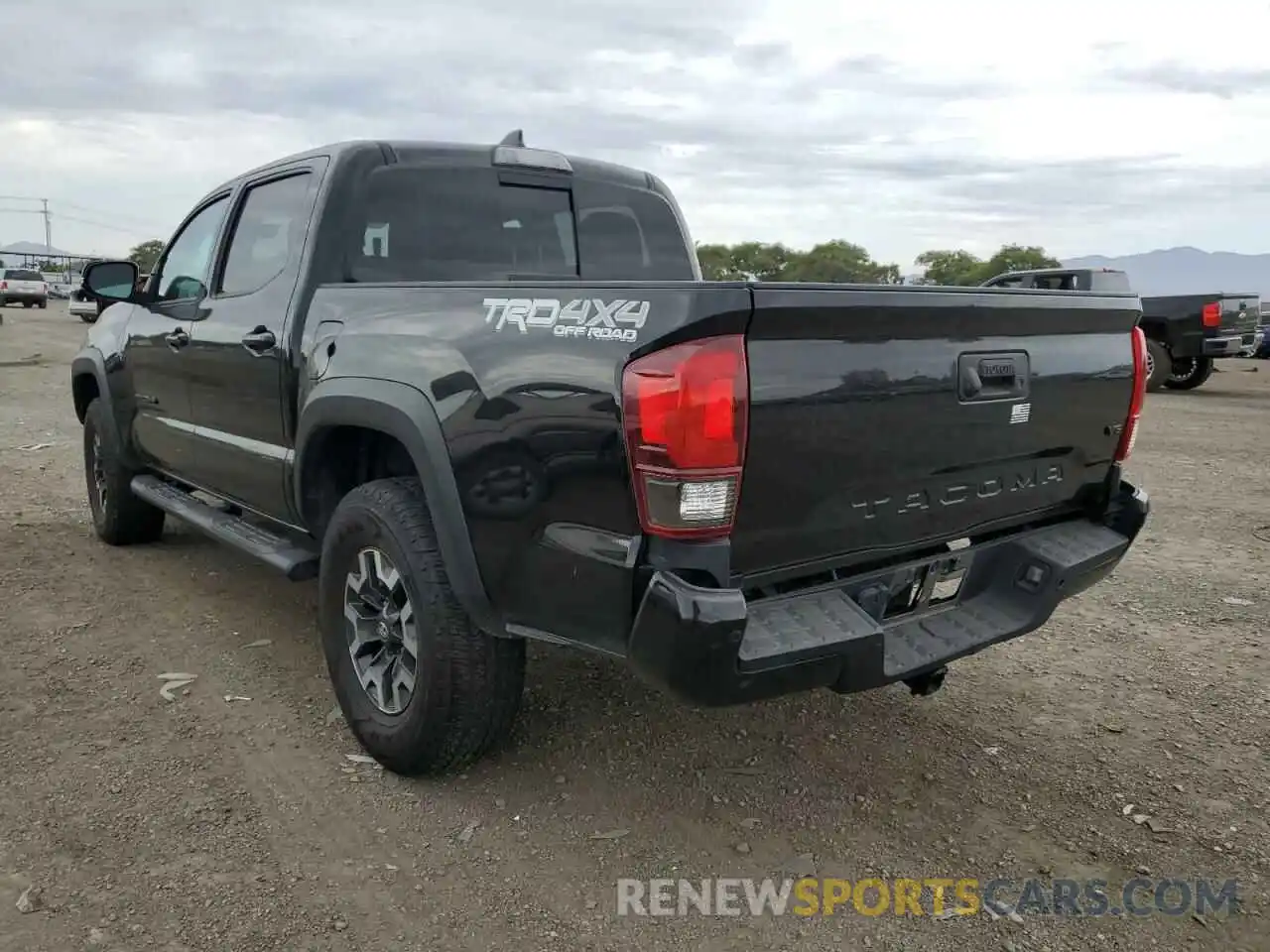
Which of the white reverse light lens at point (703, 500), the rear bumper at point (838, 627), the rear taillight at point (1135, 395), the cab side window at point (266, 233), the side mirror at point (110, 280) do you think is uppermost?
the cab side window at point (266, 233)

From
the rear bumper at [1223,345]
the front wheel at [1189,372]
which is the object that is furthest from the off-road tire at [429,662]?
the front wheel at [1189,372]

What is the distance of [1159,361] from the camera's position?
14.5 m

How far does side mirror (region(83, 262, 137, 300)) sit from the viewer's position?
4.88 meters

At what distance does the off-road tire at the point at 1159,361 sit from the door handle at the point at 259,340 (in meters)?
13.5

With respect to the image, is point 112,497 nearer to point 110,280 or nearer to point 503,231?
point 110,280

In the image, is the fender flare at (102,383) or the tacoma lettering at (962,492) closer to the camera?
the tacoma lettering at (962,492)

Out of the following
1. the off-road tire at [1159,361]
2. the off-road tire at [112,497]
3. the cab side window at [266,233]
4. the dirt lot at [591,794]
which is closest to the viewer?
the dirt lot at [591,794]

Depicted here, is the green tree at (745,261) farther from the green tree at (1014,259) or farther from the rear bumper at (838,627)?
the green tree at (1014,259)

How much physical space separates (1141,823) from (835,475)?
148 cm

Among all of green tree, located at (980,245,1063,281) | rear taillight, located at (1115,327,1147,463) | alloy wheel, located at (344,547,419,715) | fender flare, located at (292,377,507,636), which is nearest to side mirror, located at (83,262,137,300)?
fender flare, located at (292,377,507,636)

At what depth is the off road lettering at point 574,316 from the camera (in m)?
2.34

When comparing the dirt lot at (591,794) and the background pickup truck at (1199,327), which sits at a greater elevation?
the background pickup truck at (1199,327)

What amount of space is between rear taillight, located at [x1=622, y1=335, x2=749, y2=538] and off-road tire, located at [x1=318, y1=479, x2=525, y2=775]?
0.82 metres

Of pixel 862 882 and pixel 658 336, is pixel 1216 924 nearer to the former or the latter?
pixel 862 882
